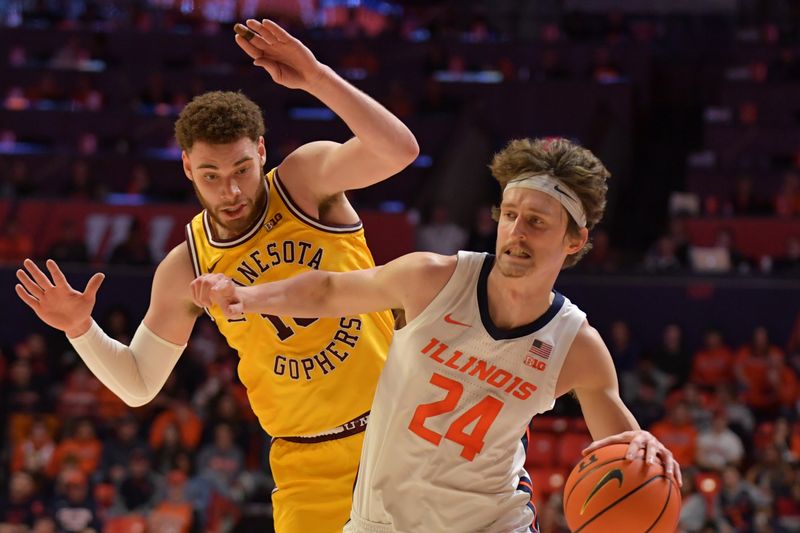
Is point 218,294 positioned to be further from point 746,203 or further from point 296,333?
point 746,203

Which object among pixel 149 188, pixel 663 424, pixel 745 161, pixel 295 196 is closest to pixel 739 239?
pixel 745 161

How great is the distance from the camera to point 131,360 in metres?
4.68

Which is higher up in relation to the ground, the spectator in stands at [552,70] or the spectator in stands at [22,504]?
the spectator in stands at [552,70]

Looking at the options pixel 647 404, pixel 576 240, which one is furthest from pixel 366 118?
pixel 647 404

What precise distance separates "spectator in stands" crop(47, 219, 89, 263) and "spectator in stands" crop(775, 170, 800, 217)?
8302 millimetres

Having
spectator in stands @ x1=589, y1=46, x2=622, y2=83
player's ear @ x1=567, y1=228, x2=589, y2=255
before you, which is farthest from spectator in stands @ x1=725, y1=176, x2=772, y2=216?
player's ear @ x1=567, y1=228, x2=589, y2=255

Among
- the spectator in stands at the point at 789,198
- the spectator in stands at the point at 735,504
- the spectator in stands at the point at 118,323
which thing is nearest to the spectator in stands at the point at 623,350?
the spectator in stands at the point at 735,504

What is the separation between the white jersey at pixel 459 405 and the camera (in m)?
3.94

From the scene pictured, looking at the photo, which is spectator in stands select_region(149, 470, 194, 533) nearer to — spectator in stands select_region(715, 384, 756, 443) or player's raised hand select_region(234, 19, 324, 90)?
spectator in stands select_region(715, 384, 756, 443)

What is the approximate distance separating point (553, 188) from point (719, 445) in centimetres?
796

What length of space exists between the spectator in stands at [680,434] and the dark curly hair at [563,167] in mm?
7620

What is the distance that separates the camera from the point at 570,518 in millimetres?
3889

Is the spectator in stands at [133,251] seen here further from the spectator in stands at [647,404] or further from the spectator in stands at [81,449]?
the spectator in stands at [647,404]

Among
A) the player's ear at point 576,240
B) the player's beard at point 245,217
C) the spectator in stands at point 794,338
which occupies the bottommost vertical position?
the spectator in stands at point 794,338
